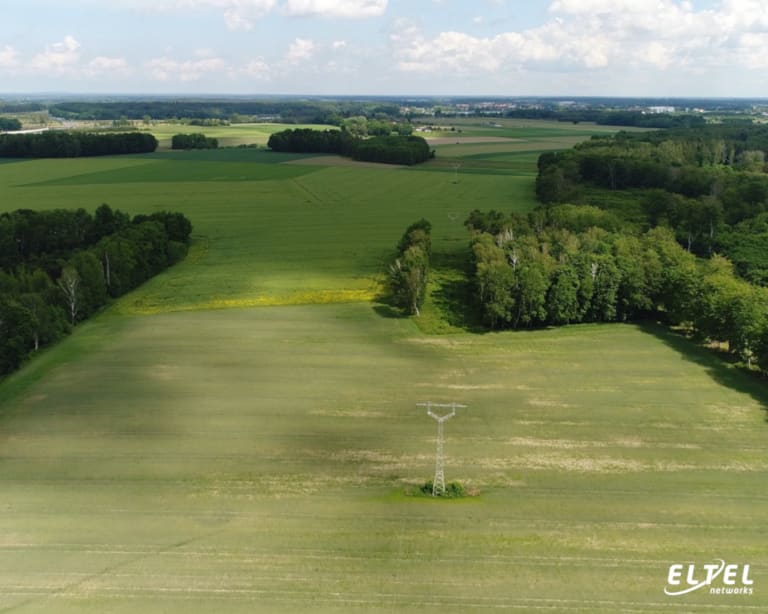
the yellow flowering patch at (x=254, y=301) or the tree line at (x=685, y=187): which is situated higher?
the tree line at (x=685, y=187)

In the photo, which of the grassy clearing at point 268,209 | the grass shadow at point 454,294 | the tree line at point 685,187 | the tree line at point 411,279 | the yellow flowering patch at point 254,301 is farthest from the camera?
the tree line at point 685,187

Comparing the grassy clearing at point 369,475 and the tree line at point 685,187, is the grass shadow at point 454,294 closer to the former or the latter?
the grassy clearing at point 369,475

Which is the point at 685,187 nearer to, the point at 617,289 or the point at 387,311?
the point at 617,289

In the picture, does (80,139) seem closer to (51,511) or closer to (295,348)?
(295,348)

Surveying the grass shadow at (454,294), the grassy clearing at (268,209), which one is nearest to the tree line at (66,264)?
the grassy clearing at (268,209)

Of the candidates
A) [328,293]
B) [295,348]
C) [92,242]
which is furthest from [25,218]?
[295,348]

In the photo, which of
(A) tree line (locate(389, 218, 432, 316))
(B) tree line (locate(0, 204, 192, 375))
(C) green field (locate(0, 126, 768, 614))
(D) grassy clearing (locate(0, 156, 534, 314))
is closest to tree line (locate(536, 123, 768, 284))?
(D) grassy clearing (locate(0, 156, 534, 314))
